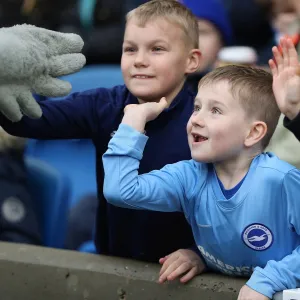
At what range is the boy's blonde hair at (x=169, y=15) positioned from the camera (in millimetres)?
3549

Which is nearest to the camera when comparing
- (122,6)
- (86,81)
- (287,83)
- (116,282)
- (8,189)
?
(287,83)

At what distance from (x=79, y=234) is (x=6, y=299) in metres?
1.28

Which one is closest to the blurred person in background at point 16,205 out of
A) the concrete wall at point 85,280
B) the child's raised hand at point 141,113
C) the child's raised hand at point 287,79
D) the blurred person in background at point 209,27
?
the concrete wall at point 85,280

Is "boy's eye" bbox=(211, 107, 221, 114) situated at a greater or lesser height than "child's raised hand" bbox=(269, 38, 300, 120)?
lesser

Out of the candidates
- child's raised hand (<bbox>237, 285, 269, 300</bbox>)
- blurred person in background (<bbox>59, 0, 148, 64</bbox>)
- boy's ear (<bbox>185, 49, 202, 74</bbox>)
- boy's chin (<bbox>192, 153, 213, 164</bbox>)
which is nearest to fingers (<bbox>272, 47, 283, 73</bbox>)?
boy's chin (<bbox>192, 153, 213, 164</bbox>)

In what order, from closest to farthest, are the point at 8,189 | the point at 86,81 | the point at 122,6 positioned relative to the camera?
the point at 8,189 → the point at 86,81 → the point at 122,6

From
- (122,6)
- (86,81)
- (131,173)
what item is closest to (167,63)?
(131,173)

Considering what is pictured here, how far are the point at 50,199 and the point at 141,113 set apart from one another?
148 centimetres

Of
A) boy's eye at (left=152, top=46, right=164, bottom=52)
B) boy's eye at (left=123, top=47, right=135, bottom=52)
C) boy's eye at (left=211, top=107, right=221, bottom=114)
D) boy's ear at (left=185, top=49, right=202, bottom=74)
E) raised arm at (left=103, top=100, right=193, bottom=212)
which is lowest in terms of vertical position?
raised arm at (left=103, top=100, right=193, bottom=212)

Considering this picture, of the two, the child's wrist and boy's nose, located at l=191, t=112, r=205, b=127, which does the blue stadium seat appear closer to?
the child's wrist

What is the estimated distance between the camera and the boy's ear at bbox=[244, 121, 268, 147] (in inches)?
126

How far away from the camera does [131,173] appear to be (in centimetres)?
315

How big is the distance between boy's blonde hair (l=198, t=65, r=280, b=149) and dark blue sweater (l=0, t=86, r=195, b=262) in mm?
319

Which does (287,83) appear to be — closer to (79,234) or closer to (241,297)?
(241,297)
